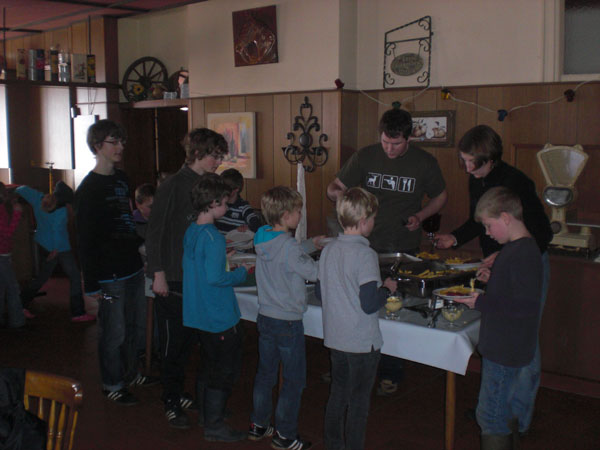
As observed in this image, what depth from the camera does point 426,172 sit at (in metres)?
3.65

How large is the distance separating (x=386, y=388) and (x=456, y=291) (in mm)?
1172

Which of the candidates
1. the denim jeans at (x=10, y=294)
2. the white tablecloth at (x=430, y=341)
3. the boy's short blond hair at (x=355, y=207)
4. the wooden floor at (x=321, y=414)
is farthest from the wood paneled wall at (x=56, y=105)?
the white tablecloth at (x=430, y=341)

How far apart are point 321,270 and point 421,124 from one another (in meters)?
2.57

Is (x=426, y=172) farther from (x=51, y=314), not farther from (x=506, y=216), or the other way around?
(x=51, y=314)

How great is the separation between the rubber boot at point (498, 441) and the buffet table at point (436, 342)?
0.83 feet

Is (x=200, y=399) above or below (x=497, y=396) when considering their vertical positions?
below

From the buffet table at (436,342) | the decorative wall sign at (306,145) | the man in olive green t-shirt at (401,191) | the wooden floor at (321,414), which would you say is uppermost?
the decorative wall sign at (306,145)

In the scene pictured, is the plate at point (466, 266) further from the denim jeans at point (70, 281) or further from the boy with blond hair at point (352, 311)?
the denim jeans at point (70, 281)

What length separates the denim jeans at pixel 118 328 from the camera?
3.33 metres

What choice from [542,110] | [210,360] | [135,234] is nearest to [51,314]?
[135,234]

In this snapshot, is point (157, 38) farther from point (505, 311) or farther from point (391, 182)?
point (505, 311)

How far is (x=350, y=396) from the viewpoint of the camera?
8.44 feet

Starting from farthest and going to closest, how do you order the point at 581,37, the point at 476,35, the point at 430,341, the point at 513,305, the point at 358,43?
the point at 358,43 → the point at 476,35 → the point at 581,37 → the point at 430,341 → the point at 513,305

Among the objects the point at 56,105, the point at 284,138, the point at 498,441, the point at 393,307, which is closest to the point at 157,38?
the point at 56,105
